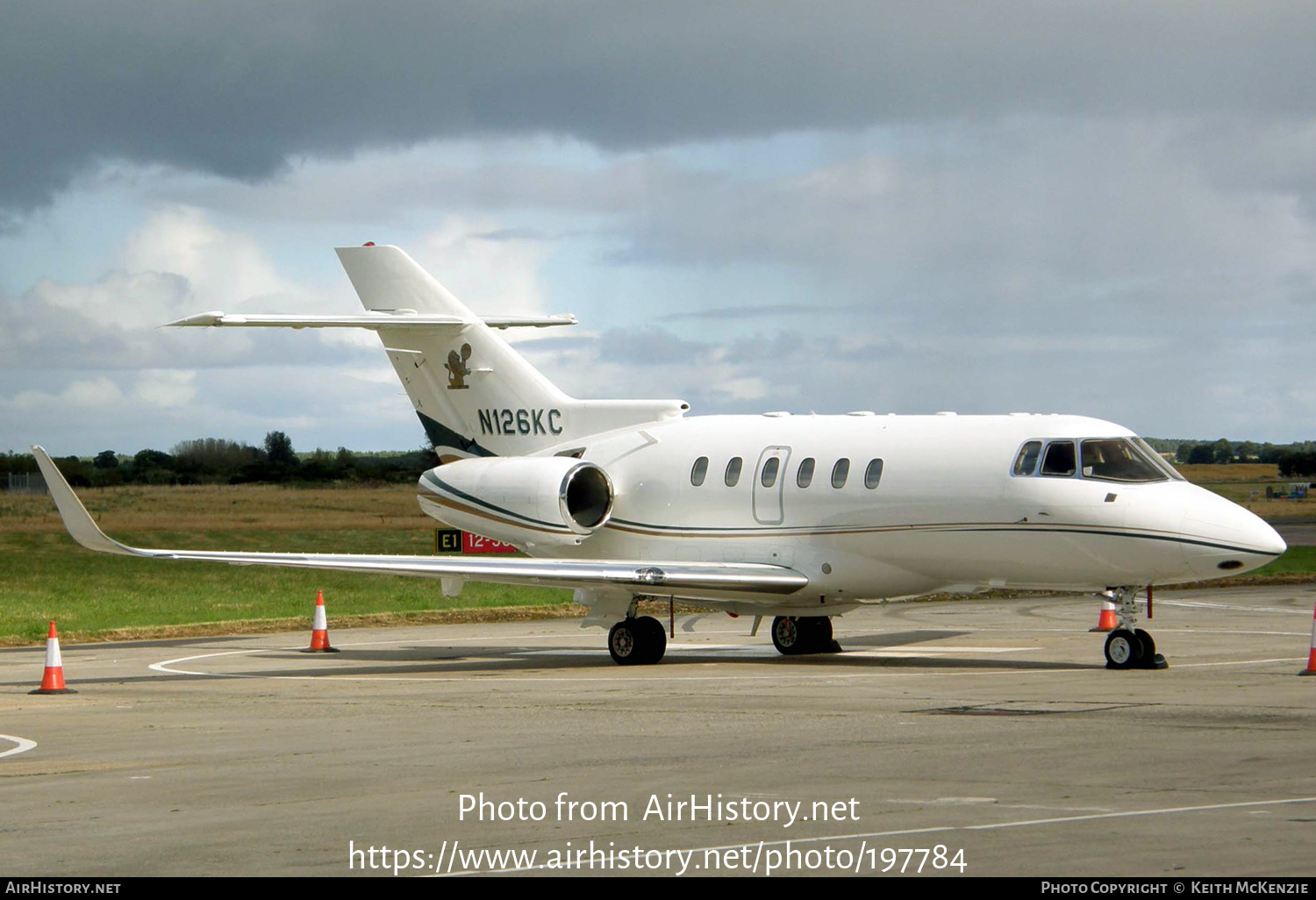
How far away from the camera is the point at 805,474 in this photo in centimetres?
2359

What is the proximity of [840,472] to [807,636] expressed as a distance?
10.3ft

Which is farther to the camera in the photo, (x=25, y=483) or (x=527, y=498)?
(x=25, y=483)

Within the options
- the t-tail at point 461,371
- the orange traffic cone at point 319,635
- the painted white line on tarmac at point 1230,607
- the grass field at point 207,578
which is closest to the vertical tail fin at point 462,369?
the t-tail at point 461,371

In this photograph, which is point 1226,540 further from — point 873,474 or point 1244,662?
point 873,474

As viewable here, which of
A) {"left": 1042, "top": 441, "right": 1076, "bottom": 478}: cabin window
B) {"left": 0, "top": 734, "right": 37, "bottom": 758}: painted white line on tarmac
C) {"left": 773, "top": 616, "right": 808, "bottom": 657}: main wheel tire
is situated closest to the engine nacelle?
{"left": 773, "top": 616, "right": 808, "bottom": 657}: main wheel tire

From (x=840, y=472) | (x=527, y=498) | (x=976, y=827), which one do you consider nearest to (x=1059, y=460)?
(x=840, y=472)

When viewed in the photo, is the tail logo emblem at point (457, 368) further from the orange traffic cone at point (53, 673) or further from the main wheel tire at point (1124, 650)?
the main wheel tire at point (1124, 650)

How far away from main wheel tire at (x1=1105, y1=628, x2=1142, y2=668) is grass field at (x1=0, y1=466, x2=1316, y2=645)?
16225 millimetres

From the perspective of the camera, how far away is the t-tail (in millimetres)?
28047

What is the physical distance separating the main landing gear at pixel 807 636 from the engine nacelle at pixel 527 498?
A: 3.34 meters

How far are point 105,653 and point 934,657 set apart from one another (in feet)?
43.5

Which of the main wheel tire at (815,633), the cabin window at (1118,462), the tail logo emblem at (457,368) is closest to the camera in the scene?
the cabin window at (1118,462)

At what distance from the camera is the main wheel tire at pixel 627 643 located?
78.6 feet

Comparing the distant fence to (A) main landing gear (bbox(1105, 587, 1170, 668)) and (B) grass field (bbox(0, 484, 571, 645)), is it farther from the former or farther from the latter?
(A) main landing gear (bbox(1105, 587, 1170, 668))
